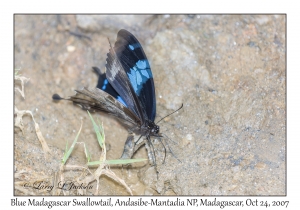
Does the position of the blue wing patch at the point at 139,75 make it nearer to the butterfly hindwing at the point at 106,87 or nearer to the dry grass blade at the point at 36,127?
the butterfly hindwing at the point at 106,87

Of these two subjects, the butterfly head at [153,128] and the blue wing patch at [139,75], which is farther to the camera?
the blue wing patch at [139,75]

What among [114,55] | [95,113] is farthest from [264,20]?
[95,113]

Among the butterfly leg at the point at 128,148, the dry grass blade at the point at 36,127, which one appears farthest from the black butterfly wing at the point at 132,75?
the dry grass blade at the point at 36,127

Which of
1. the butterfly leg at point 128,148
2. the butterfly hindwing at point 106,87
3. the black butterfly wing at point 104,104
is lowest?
the butterfly leg at point 128,148

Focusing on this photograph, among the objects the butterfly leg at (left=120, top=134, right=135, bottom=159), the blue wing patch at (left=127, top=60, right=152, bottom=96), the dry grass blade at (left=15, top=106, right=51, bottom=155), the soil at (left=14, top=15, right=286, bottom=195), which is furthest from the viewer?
the blue wing patch at (left=127, top=60, right=152, bottom=96)

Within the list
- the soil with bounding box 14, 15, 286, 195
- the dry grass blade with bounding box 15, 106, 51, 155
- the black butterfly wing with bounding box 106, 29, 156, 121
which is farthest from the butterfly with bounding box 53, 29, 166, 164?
the dry grass blade with bounding box 15, 106, 51, 155

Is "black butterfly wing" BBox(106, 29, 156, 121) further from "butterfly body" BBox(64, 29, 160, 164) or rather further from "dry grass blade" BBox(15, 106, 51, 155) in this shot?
"dry grass blade" BBox(15, 106, 51, 155)

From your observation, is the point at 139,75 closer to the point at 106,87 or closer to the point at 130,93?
the point at 130,93

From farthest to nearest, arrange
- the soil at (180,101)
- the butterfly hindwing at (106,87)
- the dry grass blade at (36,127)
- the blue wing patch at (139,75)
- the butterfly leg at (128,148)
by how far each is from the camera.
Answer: the butterfly hindwing at (106,87)
the blue wing patch at (139,75)
the butterfly leg at (128,148)
the dry grass blade at (36,127)
the soil at (180,101)
